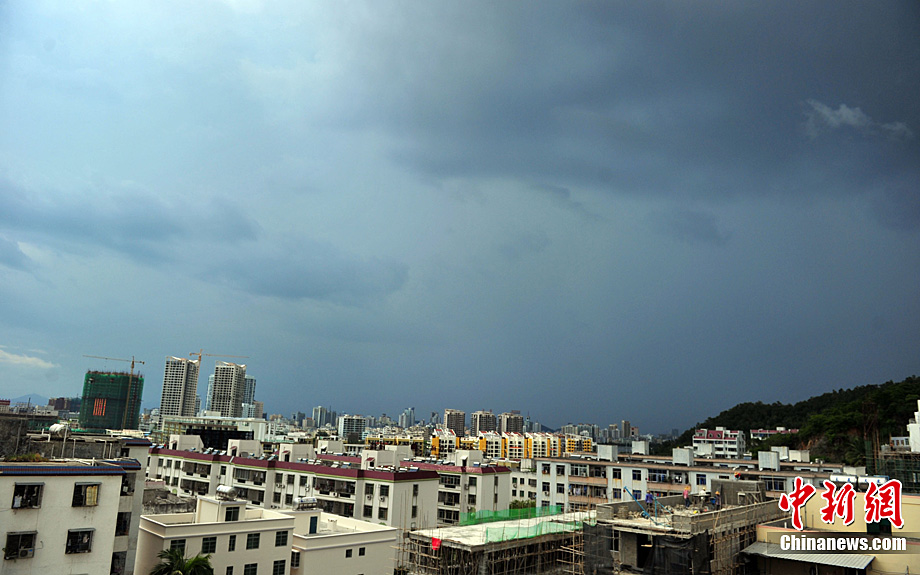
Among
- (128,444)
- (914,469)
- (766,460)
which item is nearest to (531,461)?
(766,460)

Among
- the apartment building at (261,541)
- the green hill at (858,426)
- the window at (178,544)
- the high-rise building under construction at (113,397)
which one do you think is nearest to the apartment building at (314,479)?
the apartment building at (261,541)

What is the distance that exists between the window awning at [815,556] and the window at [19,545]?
2568cm

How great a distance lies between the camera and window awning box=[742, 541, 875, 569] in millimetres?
19516

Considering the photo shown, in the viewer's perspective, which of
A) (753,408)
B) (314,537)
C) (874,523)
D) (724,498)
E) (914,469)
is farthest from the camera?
(753,408)

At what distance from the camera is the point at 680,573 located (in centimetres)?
1872

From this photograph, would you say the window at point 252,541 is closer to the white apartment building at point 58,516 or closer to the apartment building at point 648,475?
the white apartment building at point 58,516

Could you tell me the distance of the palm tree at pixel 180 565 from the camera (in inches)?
1040

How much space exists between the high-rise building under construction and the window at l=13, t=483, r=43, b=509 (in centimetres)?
14305

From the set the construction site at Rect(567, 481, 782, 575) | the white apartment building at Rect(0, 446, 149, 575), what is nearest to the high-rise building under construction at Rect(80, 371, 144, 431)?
the white apartment building at Rect(0, 446, 149, 575)

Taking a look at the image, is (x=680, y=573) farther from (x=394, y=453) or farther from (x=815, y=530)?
(x=394, y=453)

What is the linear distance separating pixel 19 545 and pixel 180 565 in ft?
24.4

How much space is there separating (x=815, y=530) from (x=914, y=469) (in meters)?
18.5

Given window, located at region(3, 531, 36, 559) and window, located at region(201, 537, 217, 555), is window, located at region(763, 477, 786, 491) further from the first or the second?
window, located at region(3, 531, 36, 559)

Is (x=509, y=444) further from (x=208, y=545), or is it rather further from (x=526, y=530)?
(x=526, y=530)
